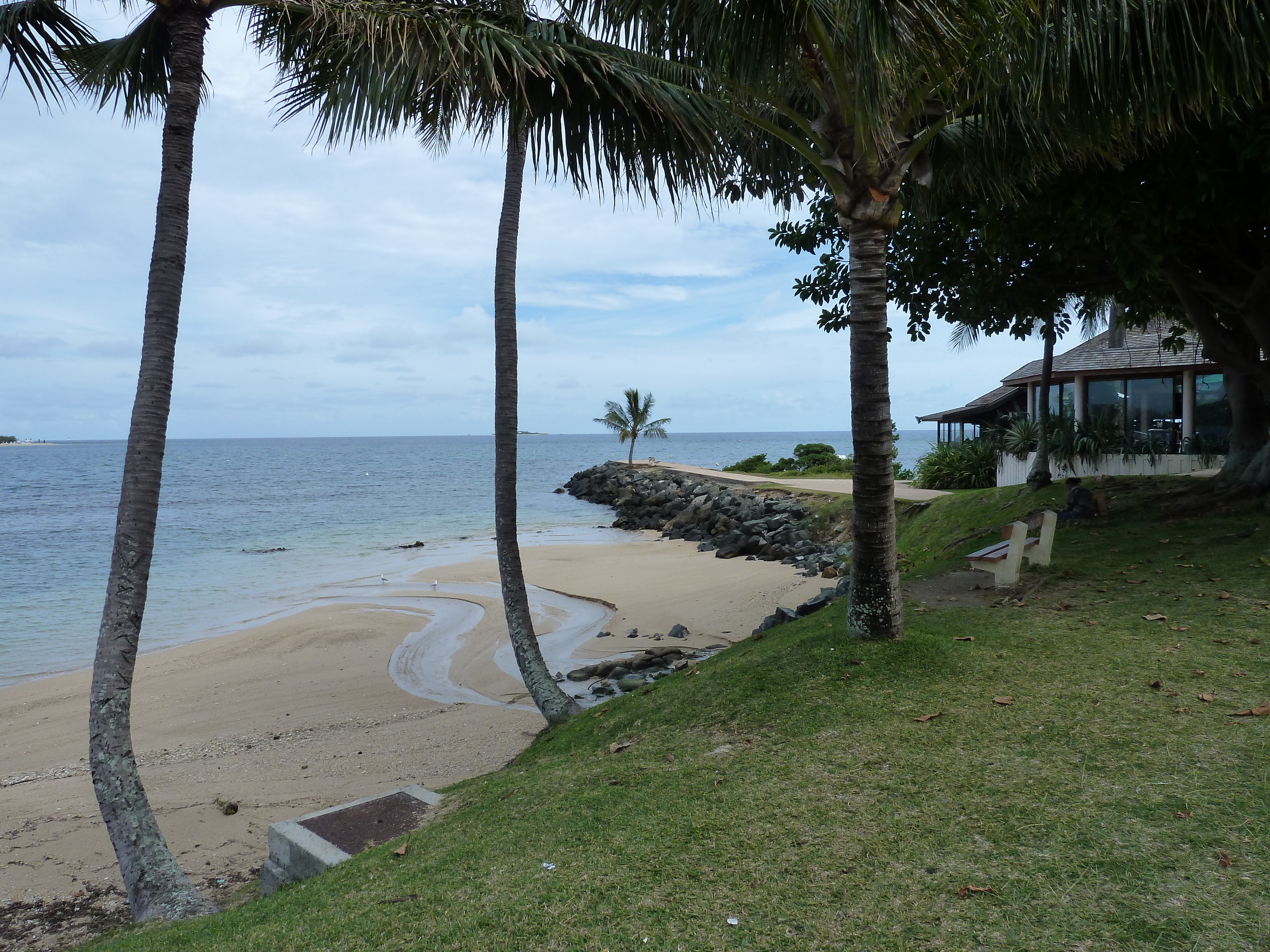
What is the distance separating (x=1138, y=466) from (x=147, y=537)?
61.7ft

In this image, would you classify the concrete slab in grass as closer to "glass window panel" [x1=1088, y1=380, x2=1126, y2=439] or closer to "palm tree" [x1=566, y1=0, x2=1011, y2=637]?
"palm tree" [x1=566, y1=0, x2=1011, y2=637]

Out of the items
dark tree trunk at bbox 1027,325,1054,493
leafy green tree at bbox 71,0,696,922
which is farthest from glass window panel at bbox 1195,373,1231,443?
leafy green tree at bbox 71,0,696,922

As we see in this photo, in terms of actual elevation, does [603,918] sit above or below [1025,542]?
below

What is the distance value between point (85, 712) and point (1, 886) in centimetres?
507

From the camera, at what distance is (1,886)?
6.10 meters

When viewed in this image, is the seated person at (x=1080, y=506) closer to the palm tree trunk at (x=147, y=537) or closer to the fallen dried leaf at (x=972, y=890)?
the fallen dried leaf at (x=972, y=890)

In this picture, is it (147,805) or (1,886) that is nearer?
(147,805)

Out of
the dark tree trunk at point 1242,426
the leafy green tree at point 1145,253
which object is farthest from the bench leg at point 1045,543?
Result: the dark tree trunk at point 1242,426

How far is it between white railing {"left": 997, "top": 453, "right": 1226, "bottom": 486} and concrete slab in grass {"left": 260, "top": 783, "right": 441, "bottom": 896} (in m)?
15.3

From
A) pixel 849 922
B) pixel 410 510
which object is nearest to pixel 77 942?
pixel 849 922

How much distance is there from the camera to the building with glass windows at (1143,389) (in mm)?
19266

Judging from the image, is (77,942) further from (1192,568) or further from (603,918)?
(1192,568)

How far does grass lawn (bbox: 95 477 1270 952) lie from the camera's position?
309 centimetres

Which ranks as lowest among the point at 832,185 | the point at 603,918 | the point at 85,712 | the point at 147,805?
the point at 85,712
